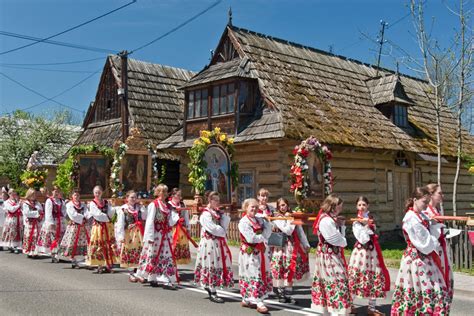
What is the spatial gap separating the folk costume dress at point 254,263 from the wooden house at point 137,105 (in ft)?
43.8

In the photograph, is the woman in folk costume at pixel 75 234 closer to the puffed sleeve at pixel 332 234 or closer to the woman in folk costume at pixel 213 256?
the woman in folk costume at pixel 213 256

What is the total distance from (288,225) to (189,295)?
215 centimetres

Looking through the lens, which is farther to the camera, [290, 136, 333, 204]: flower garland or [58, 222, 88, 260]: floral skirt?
[58, 222, 88, 260]: floral skirt

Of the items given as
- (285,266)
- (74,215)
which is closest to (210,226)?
(285,266)

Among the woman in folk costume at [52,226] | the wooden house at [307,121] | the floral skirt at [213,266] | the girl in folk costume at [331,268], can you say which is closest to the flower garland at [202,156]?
the wooden house at [307,121]

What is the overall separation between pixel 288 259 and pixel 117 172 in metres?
9.51

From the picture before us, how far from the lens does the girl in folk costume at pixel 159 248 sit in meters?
9.56

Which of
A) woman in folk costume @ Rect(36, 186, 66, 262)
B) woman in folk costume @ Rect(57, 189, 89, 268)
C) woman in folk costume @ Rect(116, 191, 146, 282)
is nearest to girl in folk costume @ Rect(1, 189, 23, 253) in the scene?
woman in folk costume @ Rect(36, 186, 66, 262)

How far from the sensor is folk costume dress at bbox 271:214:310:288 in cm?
841

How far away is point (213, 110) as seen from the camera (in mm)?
19422

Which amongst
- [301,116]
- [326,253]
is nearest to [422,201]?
[326,253]

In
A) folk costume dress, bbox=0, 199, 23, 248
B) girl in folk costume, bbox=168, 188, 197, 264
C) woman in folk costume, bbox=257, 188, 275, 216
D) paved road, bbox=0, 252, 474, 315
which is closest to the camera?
paved road, bbox=0, 252, 474, 315

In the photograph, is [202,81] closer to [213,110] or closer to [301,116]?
[213,110]

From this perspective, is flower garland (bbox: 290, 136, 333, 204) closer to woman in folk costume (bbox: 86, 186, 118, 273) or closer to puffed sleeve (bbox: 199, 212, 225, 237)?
puffed sleeve (bbox: 199, 212, 225, 237)
